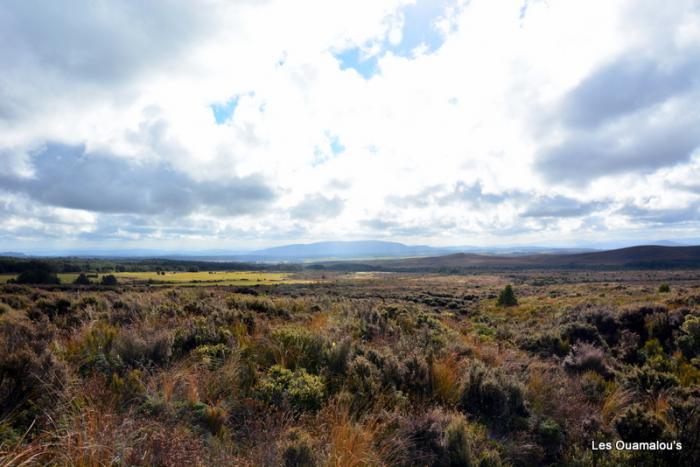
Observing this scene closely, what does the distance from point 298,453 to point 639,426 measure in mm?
4301

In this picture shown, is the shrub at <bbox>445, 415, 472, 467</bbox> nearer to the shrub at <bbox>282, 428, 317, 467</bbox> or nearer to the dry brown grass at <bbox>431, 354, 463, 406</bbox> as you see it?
the dry brown grass at <bbox>431, 354, 463, 406</bbox>

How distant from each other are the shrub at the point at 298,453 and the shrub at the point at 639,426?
13.4 feet

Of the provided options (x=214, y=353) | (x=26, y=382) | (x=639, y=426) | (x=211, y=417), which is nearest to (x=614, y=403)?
(x=639, y=426)

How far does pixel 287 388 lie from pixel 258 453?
1449mm

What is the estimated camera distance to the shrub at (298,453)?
3.27 m

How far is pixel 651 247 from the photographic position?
5595 inches

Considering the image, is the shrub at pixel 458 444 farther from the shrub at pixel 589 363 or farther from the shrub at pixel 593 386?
the shrub at pixel 589 363

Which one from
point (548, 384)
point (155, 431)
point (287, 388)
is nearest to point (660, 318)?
point (548, 384)

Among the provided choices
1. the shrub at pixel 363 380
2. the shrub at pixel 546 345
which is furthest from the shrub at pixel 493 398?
the shrub at pixel 546 345

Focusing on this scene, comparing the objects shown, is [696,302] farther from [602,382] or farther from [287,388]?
[287,388]

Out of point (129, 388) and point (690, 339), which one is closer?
point (129, 388)

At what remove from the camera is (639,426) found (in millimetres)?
4336

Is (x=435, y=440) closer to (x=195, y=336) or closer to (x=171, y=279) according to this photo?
(x=195, y=336)

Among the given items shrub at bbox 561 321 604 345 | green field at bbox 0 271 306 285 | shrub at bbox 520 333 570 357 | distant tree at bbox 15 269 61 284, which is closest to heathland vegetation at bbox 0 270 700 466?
shrub at bbox 520 333 570 357
